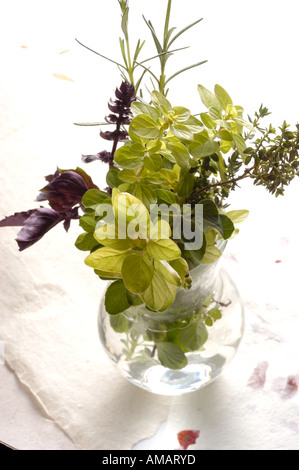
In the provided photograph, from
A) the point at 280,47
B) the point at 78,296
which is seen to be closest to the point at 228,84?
the point at 280,47

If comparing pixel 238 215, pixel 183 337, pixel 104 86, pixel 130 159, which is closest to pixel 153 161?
pixel 130 159

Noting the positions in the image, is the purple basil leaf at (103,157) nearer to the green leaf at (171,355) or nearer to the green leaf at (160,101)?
the green leaf at (160,101)

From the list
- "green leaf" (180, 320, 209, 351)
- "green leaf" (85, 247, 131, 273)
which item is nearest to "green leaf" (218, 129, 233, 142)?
→ "green leaf" (85, 247, 131, 273)

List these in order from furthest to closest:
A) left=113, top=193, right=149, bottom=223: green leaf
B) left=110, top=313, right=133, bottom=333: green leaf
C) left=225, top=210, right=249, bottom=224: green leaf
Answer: left=110, top=313, right=133, bottom=333: green leaf < left=225, top=210, right=249, bottom=224: green leaf < left=113, top=193, right=149, bottom=223: green leaf

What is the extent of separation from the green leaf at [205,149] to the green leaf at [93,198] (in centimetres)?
7

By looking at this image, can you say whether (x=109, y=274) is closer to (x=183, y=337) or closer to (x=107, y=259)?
(x=107, y=259)

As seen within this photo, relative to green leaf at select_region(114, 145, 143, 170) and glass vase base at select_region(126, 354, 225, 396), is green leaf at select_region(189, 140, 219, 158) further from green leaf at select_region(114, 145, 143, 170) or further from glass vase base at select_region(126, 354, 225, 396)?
glass vase base at select_region(126, 354, 225, 396)

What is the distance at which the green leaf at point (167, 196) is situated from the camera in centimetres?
42

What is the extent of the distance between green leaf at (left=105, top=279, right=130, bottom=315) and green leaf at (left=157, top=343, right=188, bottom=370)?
152mm

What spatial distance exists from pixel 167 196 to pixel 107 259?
60 mm

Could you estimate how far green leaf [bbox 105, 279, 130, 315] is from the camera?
1.45 ft

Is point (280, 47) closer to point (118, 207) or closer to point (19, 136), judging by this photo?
point (19, 136)

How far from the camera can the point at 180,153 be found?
1.30 ft

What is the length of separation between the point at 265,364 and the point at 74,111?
0.47 m
